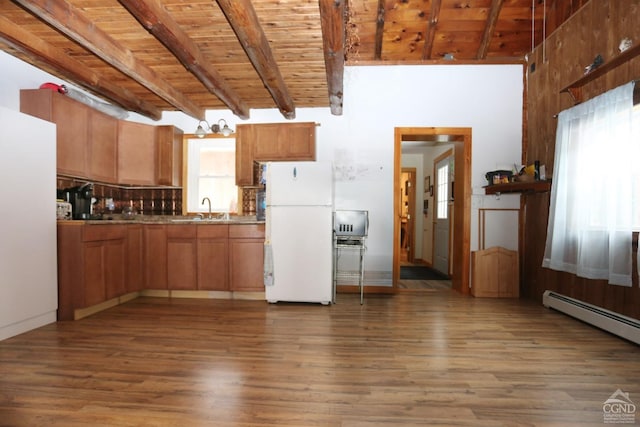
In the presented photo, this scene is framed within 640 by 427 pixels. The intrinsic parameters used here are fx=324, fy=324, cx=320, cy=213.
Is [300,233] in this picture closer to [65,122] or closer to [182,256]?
[182,256]

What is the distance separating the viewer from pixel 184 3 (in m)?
2.44

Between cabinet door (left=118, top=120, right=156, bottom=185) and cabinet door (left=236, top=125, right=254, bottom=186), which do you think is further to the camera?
cabinet door (left=236, top=125, right=254, bottom=186)

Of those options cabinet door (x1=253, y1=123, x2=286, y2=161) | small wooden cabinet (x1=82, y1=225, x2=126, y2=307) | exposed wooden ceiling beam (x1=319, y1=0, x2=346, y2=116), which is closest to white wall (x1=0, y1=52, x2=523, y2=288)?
cabinet door (x1=253, y1=123, x2=286, y2=161)

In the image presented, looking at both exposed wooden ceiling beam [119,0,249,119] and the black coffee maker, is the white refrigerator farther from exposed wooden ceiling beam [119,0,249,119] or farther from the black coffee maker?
the black coffee maker

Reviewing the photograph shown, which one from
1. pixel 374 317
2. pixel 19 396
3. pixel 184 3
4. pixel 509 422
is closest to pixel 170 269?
pixel 19 396

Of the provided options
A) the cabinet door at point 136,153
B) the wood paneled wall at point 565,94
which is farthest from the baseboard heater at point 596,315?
the cabinet door at point 136,153

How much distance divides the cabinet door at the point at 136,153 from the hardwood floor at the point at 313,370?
5.47 ft

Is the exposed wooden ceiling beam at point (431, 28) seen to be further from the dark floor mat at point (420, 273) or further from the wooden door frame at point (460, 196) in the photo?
the dark floor mat at point (420, 273)

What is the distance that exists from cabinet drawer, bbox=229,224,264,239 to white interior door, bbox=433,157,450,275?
3198 mm

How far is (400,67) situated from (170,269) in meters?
3.70

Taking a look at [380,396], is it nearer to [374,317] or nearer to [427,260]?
[374,317]

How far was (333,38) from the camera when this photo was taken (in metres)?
2.57

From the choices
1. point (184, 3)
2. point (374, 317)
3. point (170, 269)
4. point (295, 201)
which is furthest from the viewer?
point (170, 269)

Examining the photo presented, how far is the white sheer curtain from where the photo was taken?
7.71 feet
